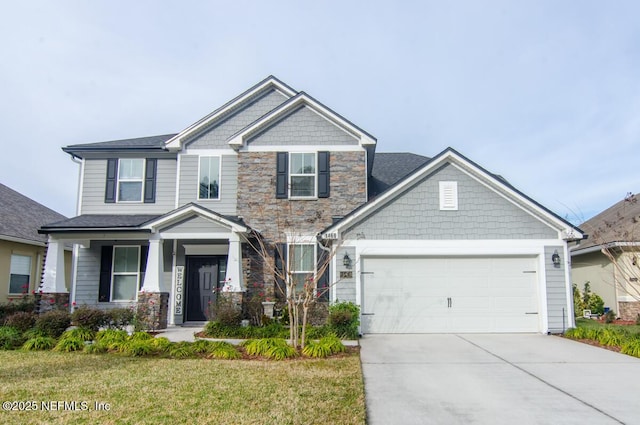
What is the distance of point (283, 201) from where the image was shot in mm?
14844

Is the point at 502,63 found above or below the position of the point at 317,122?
above

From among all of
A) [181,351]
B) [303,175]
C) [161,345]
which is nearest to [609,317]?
[303,175]

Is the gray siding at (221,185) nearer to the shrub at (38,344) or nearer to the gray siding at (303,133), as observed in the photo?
the gray siding at (303,133)

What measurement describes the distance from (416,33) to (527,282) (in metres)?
7.93

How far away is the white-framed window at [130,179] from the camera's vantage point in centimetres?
1574

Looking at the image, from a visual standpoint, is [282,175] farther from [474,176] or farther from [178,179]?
[474,176]

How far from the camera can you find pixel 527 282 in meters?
12.6

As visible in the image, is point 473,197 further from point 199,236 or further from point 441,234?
point 199,236

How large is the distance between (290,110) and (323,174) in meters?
2.48

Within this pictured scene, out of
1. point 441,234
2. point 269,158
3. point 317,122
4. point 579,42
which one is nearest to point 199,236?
point 269,158

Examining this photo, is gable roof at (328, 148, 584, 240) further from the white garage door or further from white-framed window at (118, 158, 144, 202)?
white-framed window at (118, 158, 144, 202)

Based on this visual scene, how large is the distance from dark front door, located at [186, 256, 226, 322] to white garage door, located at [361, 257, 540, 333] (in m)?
5.10

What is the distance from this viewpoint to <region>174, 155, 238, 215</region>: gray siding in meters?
15.2

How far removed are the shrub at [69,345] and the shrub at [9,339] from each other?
42.0 inches
